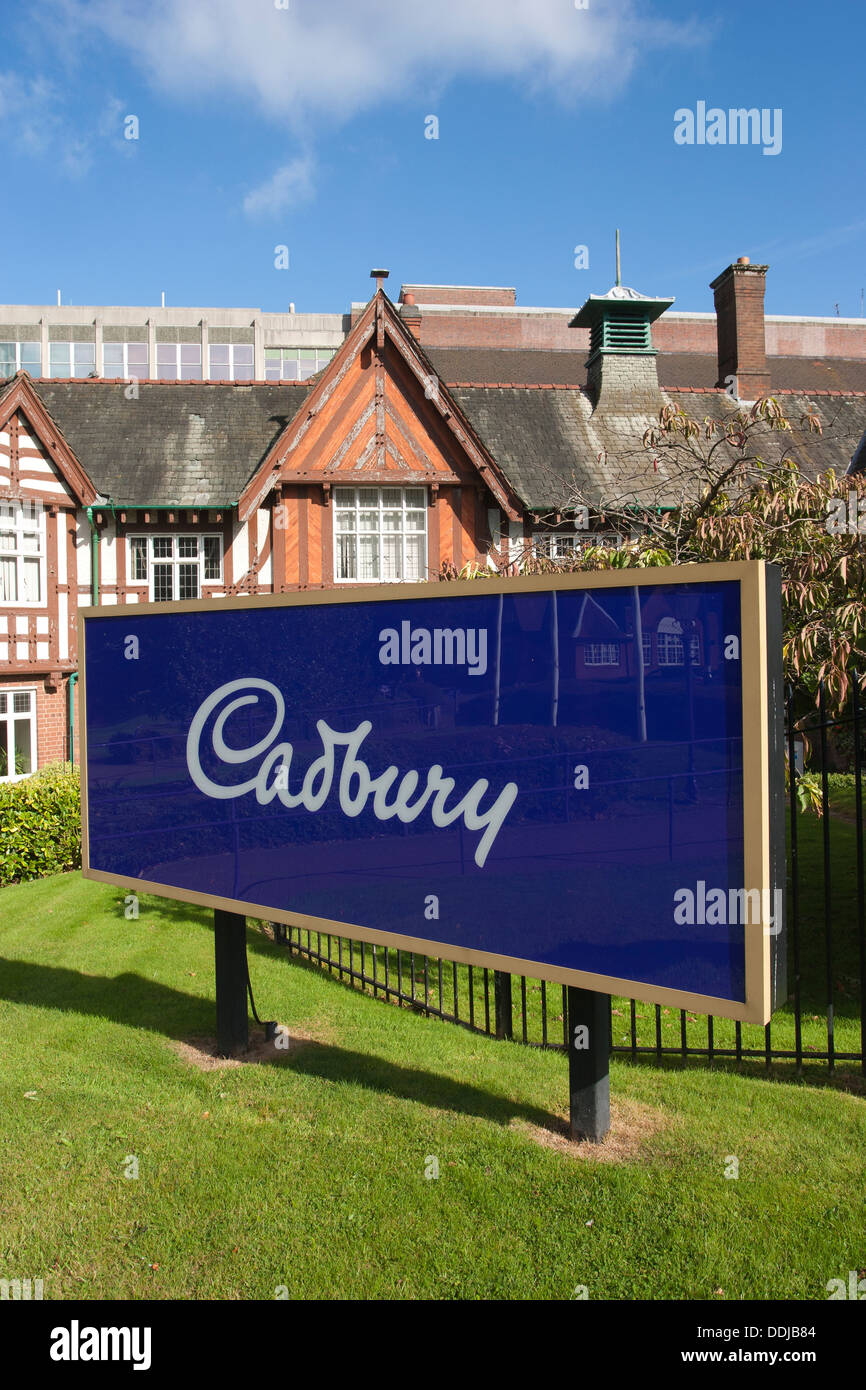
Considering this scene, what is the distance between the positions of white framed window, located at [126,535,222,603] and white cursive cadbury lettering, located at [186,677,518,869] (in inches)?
602

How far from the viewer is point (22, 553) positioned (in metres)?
19.6

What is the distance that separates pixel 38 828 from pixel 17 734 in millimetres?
→ 5049

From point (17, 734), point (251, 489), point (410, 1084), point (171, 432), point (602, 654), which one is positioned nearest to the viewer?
point (602, 654)

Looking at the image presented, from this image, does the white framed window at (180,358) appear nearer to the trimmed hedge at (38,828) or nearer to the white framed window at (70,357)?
the white framed window at (70,357)

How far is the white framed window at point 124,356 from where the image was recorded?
67.6m

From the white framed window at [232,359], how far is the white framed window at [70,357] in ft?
28.2

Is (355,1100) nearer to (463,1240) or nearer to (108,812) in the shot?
(463,1240)

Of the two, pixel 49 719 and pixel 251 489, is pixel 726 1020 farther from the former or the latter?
pixel 49 719

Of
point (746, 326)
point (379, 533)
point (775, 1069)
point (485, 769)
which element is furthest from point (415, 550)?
point (485, 769)

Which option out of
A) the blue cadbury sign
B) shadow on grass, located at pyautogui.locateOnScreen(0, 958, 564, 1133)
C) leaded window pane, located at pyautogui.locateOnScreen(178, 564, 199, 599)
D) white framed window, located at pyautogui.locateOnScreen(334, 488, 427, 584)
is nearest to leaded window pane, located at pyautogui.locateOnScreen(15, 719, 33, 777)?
leaded window pane, located at pyautogui.locateOnScreen(178, 564, 199, 599)

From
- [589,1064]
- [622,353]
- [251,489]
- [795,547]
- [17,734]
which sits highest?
[622,353]

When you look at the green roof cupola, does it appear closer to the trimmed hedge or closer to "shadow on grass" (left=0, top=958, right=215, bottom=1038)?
the trimmed hedge

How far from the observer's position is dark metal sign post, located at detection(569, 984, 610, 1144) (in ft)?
16.1

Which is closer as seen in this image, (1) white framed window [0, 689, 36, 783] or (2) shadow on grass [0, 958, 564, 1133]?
(2) shadow on grass [0, 958, 564, 1133]
